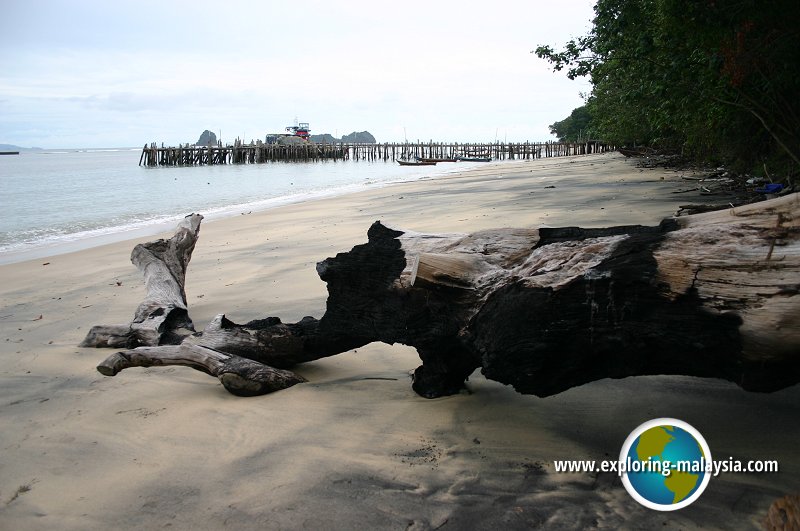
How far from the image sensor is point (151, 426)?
3.58 meters

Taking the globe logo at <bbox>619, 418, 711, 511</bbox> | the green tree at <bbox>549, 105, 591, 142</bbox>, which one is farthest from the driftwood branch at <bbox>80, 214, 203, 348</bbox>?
the green tree at <bbox>549, 105, 591, 142</bbox>

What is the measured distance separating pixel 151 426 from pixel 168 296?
2.39 m

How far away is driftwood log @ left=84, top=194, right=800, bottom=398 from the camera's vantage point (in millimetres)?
2461

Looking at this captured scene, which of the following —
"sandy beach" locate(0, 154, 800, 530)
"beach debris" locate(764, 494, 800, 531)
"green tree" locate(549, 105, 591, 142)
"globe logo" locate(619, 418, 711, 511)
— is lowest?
"sandy beach" locate(0, 154, 800, 530)

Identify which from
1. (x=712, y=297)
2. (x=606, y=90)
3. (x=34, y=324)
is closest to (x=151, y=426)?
(x=712, y=297)

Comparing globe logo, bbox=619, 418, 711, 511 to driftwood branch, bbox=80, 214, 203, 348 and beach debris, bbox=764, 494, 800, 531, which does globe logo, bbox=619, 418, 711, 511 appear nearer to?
beach debris, bbox=764, 494, 800, 531

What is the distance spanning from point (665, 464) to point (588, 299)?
28.8 inches

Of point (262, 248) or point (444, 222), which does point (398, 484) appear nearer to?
point (262, 248)

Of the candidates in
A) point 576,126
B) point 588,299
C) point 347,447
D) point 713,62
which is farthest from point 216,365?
point 576,126

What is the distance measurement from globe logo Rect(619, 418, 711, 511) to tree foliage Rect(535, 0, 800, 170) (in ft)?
15.3

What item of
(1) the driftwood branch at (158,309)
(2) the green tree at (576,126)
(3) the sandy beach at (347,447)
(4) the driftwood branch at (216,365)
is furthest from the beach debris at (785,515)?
(2) the green tree at (576,126)

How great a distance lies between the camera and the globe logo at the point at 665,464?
2492 millimetres

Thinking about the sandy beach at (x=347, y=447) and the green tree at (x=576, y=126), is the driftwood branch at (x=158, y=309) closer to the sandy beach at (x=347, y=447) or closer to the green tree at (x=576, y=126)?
the sandy beach at (x=347, y=447)

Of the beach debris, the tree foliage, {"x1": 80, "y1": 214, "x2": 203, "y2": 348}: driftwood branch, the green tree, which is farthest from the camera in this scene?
the green tree
